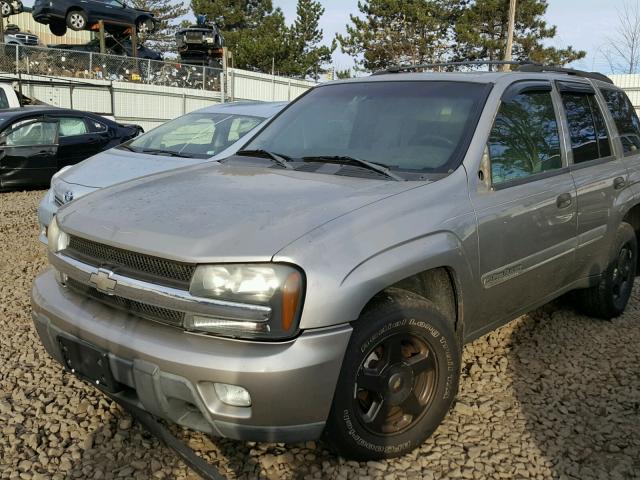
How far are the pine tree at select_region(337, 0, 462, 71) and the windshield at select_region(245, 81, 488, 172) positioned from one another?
115 ft

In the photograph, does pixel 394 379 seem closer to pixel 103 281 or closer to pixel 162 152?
pixel 103 281

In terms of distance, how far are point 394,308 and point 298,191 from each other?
2.32ft

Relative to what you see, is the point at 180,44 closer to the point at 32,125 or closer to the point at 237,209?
the point at 32,125

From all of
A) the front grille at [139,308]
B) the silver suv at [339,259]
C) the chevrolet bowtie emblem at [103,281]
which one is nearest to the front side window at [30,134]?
the silver suv at [339,259]

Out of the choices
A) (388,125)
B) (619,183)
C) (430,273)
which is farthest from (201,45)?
(430,273)

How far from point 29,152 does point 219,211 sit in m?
8.13

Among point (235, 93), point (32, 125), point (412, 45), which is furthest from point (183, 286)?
point (412, 45)

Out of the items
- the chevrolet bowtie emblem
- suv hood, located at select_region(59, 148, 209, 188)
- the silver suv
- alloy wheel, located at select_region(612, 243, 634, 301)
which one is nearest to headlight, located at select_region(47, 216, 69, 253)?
the silver suv

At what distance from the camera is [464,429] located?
10.0 ft

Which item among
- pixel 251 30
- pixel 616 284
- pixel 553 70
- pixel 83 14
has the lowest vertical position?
pixel 616 284

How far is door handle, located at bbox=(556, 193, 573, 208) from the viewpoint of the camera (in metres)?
3.50

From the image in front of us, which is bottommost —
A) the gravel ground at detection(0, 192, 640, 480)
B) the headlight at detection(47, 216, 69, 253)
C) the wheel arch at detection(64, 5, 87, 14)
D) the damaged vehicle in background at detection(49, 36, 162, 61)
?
the gravel ground at detection(0, 192, 640, 480)

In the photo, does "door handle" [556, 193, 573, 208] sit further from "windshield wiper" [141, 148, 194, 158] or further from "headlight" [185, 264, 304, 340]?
"windshield wiper" [141, 148, 194, 158]

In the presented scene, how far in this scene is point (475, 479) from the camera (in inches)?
106
